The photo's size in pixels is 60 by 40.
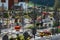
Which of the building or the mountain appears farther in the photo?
the building

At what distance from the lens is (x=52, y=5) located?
3.95 metres

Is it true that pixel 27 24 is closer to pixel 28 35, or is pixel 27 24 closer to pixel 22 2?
pixel 28 35

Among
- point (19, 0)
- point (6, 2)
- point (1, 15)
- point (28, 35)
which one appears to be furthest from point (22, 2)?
point (28, 35)

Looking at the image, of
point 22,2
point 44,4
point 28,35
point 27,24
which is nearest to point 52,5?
point 44,4

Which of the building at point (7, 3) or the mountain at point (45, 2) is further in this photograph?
the building at point (7, 3)

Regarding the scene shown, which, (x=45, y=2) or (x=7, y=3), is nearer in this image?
(x=45, y=2)

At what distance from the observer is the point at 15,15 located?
3576mm

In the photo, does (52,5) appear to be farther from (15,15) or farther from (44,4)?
(15,15)

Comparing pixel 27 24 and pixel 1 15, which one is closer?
pixel 27 24

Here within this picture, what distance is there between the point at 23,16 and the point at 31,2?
24.1 inches

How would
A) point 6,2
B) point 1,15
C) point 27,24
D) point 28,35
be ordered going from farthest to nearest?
1. point 6,2
2. point 1,15
3. point 27,24
4. point 28,35

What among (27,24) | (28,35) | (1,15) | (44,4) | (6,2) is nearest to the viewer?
(28,35)

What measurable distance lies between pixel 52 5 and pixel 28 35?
1711 millimetres

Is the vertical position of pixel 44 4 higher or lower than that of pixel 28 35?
higher
